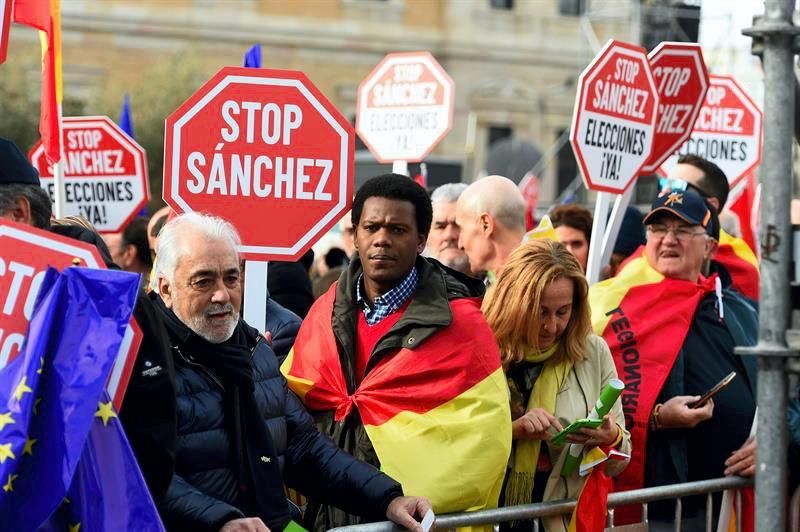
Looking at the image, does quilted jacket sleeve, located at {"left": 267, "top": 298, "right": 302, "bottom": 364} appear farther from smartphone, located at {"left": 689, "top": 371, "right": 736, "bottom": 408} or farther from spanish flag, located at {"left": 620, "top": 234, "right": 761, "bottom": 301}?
spanish flag, located at {"left": 620, "top": 234, "right": 761, "bottom": 301}

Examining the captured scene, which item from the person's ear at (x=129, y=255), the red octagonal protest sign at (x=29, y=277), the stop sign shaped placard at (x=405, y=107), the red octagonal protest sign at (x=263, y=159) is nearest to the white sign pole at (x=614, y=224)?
the stop sign shaped placard at (x=405, y=107)

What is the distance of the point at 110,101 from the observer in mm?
39969

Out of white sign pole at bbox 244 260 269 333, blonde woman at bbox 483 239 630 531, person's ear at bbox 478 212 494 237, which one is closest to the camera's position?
blonde woman at bbox 483 239 630 531

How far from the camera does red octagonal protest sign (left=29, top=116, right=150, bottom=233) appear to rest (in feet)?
28.9

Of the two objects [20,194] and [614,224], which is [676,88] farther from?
[20,194]

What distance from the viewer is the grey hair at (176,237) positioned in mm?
4332

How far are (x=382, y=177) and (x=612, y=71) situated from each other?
7.16ft

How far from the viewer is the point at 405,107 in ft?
29.9

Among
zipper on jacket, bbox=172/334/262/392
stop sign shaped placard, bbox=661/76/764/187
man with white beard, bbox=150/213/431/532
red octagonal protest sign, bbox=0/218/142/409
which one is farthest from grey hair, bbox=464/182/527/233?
stop sign shaped placard, bbox=661/76/764/187

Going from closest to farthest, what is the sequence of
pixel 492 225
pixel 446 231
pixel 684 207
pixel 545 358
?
pixel 545 358 < pixel 684 207 < pixel 492 225 < pixel 446 231

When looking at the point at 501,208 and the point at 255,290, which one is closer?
the point at 255,290

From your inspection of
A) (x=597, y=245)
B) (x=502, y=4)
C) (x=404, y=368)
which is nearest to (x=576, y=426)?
(x=404, y=368)

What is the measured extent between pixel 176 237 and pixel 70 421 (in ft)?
3.23

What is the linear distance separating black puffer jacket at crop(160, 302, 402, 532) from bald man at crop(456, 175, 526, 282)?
85.4 inches
